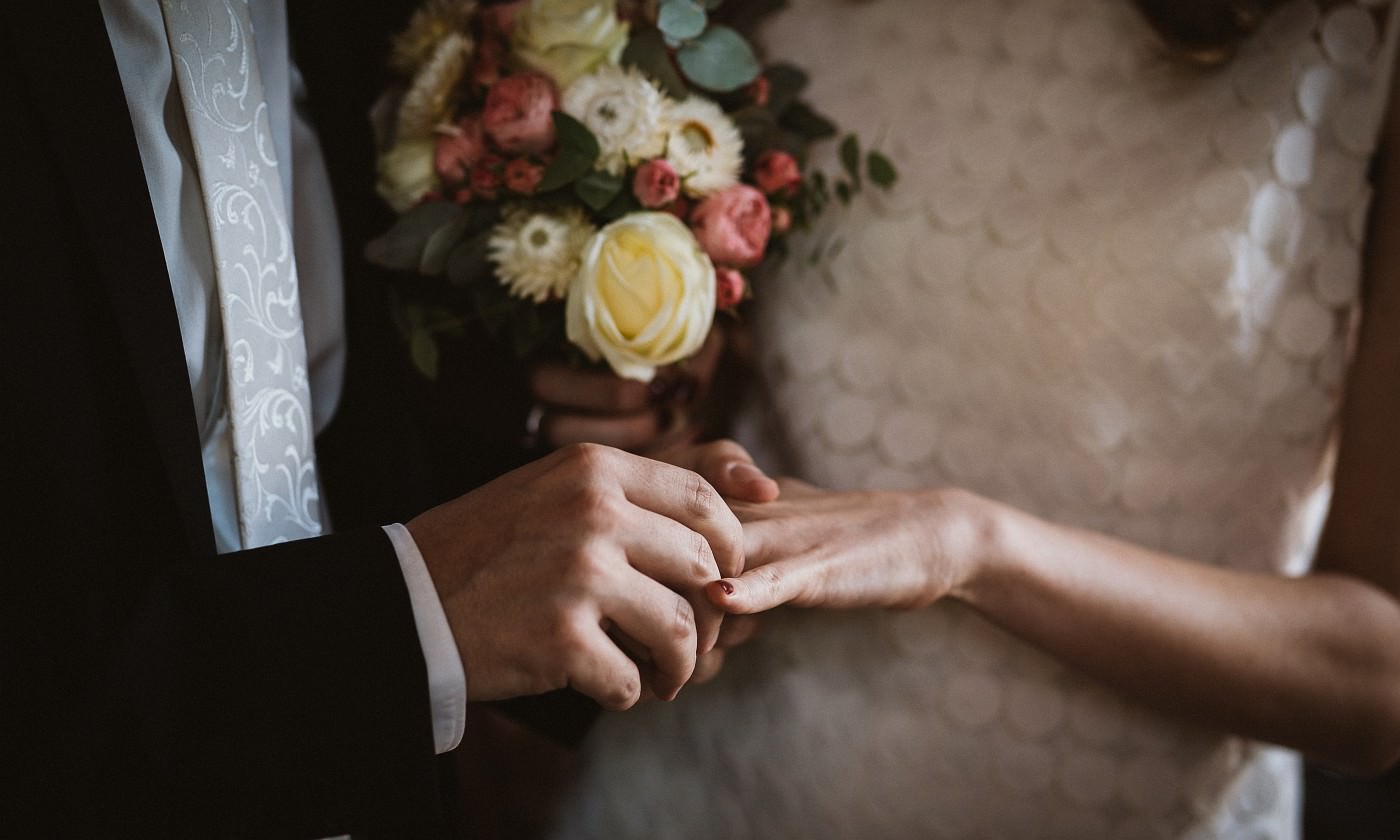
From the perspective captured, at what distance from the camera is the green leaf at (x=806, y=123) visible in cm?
104

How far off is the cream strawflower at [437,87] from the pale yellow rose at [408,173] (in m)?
0.02

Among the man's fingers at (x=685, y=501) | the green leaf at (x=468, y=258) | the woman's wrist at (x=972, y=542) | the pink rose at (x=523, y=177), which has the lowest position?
the woman's wrist at (x=972, y=542)

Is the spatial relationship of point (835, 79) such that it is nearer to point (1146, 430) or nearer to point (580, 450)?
point (1146, 430)

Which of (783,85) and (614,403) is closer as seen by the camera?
(614,403)

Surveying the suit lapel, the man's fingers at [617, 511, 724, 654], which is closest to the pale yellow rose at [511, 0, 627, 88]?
the suit lapel

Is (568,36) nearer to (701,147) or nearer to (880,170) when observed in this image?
(701,147)

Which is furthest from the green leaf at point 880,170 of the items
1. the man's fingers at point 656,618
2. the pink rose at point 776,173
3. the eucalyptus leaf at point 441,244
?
the man's fingers at point 656,618

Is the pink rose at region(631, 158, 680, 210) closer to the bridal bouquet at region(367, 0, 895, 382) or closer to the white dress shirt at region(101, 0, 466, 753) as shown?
the bridal bouquet at region(367, 0, 895, 382)

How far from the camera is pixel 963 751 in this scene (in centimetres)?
97

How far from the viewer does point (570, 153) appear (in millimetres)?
820

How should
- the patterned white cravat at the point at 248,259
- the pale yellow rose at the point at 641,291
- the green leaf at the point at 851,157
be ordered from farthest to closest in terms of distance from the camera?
the green leaf at the point at 851,157, the pale yellow rose at the point at 641,291, the patterned white cravat at the point at 248,259

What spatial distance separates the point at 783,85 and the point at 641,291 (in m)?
0.41

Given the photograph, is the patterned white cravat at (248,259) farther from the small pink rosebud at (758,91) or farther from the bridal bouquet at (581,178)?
the small pink rosebud at (758,91)

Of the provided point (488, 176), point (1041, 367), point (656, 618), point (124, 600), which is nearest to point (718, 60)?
point (488, 176)
